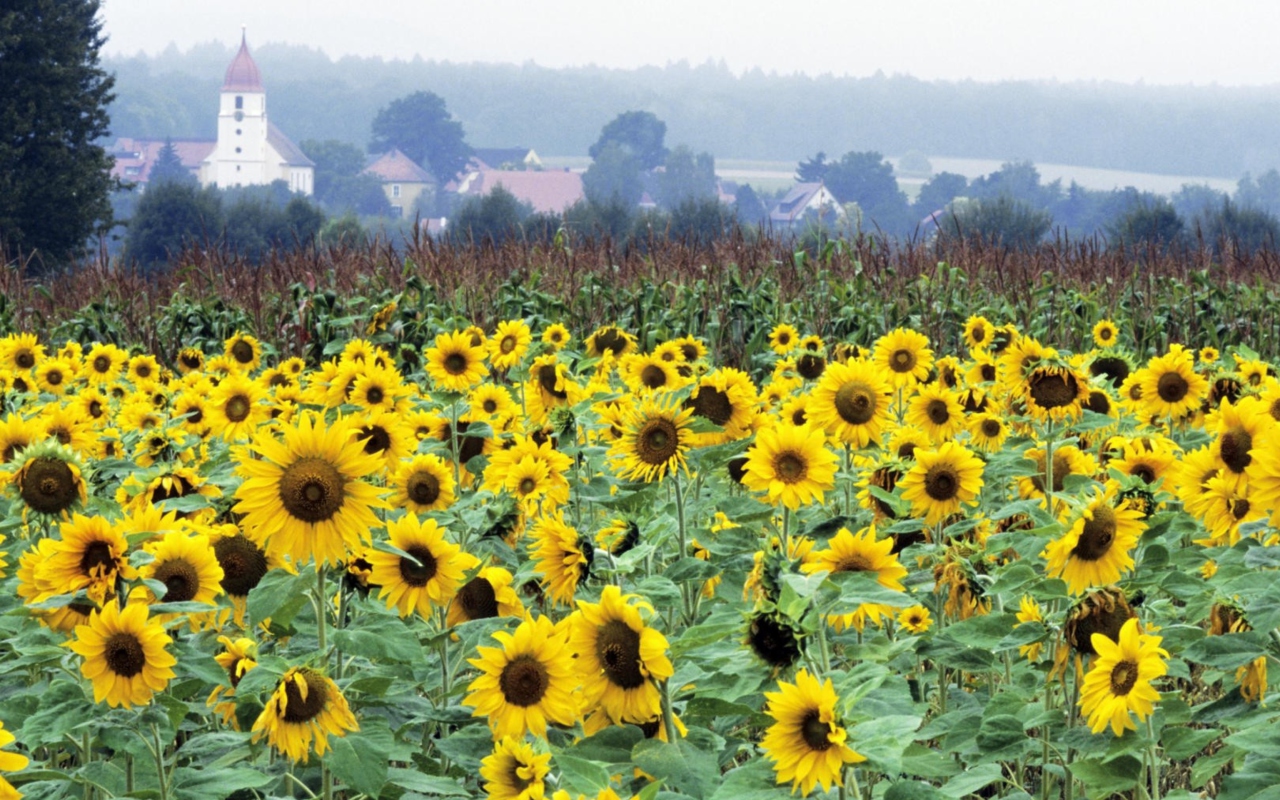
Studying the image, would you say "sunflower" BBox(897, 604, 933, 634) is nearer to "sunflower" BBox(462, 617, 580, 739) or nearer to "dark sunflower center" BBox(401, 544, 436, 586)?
"dark sunflower center" BBox(401, 544, 436, 586)

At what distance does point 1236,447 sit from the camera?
2.87m

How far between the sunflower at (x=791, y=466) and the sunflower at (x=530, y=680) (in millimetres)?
852

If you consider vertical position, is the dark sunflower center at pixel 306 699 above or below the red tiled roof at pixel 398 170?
above

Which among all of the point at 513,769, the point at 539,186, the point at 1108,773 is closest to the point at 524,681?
the point at 513,769

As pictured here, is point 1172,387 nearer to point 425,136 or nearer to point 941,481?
point 941,481

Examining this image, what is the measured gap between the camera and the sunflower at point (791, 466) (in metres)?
2.92

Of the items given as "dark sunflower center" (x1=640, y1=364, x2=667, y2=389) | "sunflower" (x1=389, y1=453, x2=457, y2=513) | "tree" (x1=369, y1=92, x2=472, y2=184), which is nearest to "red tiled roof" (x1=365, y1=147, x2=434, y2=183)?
"tree" (x1=369, y1=92, x2=472, y2=184)

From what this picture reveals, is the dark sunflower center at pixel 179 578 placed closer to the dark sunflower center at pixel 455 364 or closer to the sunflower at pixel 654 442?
the sunflower at pixel 654 442

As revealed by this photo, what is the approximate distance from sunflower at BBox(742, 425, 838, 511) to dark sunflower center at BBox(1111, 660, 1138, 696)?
805mm

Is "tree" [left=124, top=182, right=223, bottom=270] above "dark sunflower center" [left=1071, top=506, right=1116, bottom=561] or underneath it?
underneath

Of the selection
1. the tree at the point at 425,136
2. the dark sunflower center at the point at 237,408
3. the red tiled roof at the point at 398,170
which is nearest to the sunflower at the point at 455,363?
the dark sunflower center at the point at 237,408

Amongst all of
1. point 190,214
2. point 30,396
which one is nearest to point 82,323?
point 30,396

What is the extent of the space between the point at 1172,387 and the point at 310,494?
129 inches

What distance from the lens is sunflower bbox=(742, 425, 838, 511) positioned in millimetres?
2920
